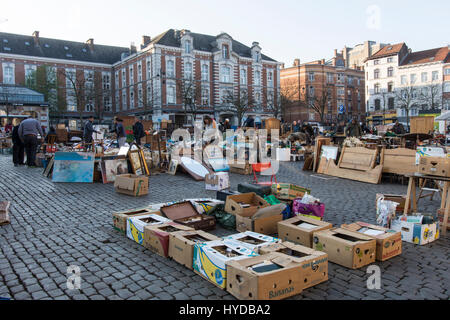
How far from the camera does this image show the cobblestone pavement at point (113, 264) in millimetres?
3545

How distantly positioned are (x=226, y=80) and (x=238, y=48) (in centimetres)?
655

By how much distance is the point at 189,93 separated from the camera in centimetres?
4434

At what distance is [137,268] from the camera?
13.6ft

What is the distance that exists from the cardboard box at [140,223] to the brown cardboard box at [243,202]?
1.13m

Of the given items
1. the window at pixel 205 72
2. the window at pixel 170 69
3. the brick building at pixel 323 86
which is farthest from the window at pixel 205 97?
the brick building at pixel 323 86

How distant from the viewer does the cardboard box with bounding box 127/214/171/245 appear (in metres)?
4.96

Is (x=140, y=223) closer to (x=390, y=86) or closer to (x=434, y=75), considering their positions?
(x=434, y=75)

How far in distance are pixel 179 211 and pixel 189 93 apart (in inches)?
1567

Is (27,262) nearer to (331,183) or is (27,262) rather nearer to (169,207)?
(169,207)

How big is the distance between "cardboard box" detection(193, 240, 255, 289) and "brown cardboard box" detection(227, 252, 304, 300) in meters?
0.11

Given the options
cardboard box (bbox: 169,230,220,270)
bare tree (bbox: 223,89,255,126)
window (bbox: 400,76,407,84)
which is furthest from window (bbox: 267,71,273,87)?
cardboard box (bbox: 169,230,220,270)

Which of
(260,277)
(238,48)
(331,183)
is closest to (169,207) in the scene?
(260,277)

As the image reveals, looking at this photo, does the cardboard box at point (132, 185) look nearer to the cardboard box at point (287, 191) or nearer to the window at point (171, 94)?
the cardboard box at point (287, 191)

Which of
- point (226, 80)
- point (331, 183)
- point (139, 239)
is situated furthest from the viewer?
point (226, 80)
